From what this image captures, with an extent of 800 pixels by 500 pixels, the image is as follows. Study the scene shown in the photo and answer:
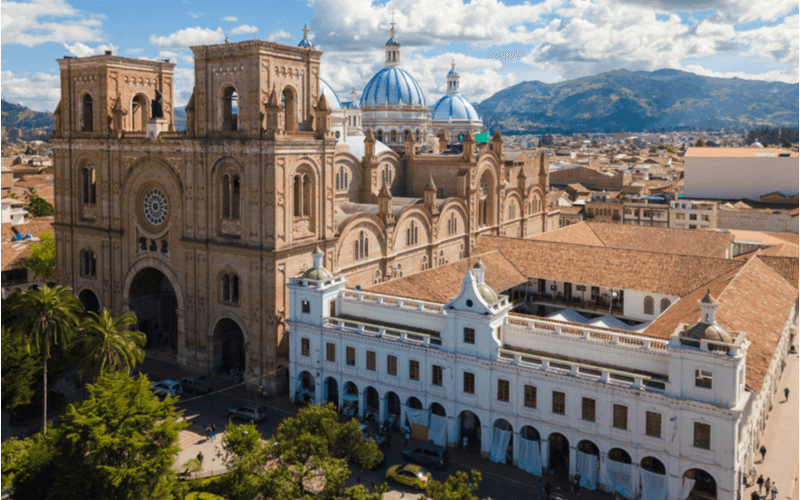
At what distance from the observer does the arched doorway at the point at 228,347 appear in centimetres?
5791

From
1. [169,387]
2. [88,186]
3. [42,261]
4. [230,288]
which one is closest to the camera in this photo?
[169,387]

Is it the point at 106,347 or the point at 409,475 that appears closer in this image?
the point at 409,475

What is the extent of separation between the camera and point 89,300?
68125mm

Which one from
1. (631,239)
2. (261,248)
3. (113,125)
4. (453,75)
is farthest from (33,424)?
(453,75)

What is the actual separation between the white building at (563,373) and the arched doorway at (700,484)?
0.08 metres

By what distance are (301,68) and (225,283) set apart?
18.2m

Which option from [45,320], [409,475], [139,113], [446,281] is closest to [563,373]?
[409,475]

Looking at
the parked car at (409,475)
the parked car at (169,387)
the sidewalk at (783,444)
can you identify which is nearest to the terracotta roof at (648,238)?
the sidewalk at (783,444)

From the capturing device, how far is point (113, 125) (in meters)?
Answer: 63.0

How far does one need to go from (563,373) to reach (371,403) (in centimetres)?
1580

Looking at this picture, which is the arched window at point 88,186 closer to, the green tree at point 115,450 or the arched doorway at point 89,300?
the arched doorway at point 89,300

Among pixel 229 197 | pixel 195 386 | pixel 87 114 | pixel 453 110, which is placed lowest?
pixel 195 386

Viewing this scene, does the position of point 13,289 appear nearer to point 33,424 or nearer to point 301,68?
point 33,424

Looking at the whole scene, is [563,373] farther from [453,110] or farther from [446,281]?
[453,110]
